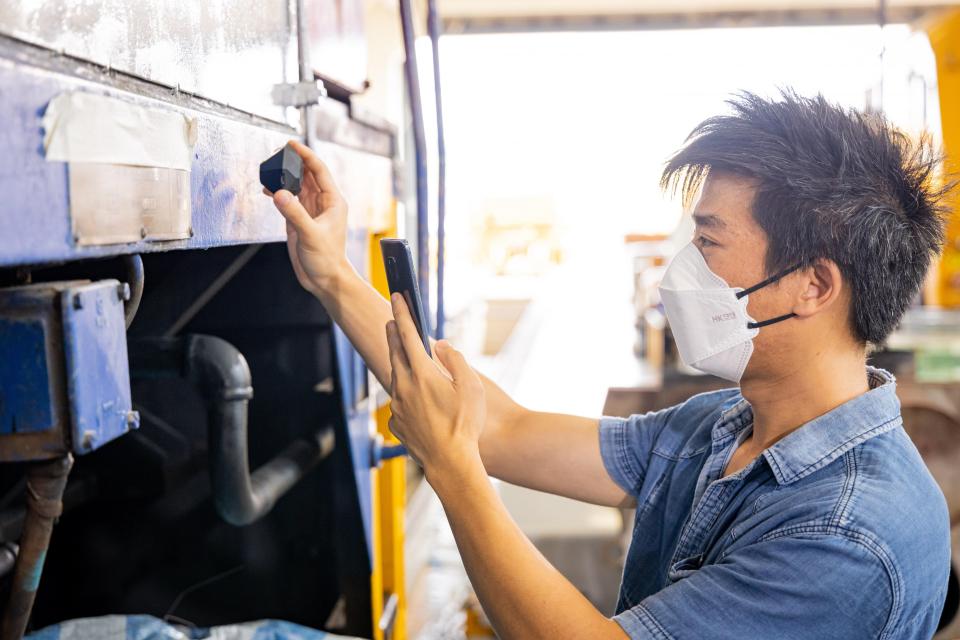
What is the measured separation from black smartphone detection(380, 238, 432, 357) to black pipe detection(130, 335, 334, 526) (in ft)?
1.04

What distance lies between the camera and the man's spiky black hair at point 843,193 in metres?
1.14

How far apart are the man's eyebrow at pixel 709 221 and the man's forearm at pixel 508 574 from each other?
487 millimetres

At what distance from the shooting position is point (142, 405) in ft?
5.70

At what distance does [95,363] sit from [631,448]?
0.95 metres

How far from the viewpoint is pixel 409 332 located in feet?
3.28

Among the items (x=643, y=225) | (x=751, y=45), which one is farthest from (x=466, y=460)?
(x=643, y=225)

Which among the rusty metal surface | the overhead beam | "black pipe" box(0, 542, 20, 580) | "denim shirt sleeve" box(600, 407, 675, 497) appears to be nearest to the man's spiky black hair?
"denim shirt sleeve" box(600, 407, 675, 497)

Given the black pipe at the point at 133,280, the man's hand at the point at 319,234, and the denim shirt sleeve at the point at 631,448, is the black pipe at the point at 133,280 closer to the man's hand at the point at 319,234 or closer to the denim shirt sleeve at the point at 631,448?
the man's hand at the point at 319,234

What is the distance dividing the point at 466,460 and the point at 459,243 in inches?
443

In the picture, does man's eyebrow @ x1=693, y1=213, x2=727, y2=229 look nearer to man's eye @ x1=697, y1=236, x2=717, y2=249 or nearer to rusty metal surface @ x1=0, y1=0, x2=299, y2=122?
man's eye @ x1=697, y1=236, x2=717, y2=249

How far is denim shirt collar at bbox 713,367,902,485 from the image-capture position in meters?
1.08

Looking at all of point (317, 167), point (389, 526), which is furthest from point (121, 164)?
point (389, 526)

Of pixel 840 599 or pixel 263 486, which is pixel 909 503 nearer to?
pixel 840 599

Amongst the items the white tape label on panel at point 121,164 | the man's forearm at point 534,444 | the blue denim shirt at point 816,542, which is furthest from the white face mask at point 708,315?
the white tape label on panel at point 121,164
